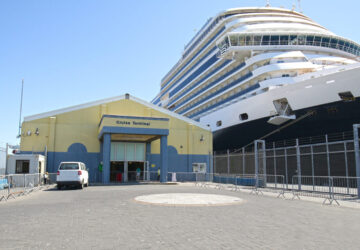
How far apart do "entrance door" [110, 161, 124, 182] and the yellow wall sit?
207 centimetres

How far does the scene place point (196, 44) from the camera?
51.6m

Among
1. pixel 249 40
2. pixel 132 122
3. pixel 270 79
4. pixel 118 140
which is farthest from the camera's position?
pixel 249 40

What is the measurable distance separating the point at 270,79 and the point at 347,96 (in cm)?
842

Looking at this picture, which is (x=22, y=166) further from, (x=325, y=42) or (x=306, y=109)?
(x=325, y=42)

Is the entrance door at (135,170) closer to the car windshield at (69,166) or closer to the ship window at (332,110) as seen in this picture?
the car windshield at (69,166)

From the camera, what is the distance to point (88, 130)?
2938 centimetres

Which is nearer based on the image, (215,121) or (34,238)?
(34,238)

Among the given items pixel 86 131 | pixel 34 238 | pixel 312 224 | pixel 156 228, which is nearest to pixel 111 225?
pixel 156 228

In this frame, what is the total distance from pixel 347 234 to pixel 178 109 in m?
47.0

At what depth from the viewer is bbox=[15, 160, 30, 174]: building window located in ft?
75.9

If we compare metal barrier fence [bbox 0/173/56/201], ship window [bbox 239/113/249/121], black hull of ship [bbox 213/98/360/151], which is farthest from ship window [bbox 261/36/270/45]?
metal barrier fence [bbox 0/173/56/201]

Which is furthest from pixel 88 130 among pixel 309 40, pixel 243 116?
pixel 309 40

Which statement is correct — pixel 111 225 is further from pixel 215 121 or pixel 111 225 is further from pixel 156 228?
pixel 215 121

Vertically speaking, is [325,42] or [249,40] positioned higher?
[249,40]
